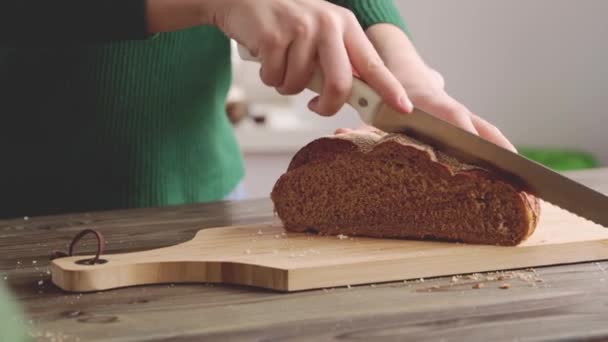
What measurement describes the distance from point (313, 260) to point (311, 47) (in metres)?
0.30

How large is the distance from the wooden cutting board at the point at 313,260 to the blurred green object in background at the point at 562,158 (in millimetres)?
1678

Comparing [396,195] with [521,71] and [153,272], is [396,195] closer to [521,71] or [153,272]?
[153,272]

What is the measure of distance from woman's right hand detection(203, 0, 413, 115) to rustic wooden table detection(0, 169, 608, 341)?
0.96ft

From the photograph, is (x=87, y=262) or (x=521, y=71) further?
(x=521, y=71)

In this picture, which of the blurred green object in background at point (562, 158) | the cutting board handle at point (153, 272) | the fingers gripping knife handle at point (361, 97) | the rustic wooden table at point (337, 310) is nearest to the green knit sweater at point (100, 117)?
the fingers gripping knife handle at point (361, 97)

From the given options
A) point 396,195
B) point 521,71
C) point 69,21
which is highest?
point 521,71

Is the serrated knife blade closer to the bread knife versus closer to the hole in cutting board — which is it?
the bread knife

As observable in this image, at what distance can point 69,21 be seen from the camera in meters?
1.49

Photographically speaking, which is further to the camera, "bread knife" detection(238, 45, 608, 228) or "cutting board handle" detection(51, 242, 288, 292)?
"bread knife" detection(238, 45, 608, 228)

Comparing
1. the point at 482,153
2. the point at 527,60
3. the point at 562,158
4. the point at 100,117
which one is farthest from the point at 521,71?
the point at 482,153

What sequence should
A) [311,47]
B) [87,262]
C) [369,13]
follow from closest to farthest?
[87,262], [311,47], [369,13]

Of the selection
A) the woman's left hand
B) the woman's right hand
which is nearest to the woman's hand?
the woman's left hand

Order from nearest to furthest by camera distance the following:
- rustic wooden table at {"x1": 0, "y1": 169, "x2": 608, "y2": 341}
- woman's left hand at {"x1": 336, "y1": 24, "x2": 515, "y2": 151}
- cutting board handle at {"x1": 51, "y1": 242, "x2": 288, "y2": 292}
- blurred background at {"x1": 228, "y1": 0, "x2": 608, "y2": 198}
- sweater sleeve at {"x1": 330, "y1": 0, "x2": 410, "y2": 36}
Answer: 1. rustic wooden table at {"x1": 0, "y1": 169, "x2": 608, "y2": 341}
2. cutting board handle at {"x1": 51, "y1": 242, "x2": 288, "y2": 292}
3. woman's left hand at {"x1": 336, "y1": 24, "x2": 515, "y2": 151}
4. sweater sleeve at {"x1": 330, "y1": 0, "x2": 410, "y2": 36}
5. blurred background at {"x1": 228, "y1": 0, "x2": 608, "y2": 198}

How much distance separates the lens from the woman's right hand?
4.31 feet
